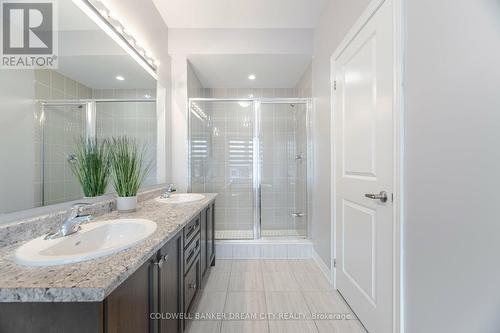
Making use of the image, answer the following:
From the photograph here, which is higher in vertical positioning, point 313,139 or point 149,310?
point 313,139

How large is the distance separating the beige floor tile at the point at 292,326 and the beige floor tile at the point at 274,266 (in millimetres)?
737

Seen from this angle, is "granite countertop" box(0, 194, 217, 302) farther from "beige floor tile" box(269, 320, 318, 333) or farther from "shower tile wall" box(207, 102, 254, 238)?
"shower tile wall" box(207, 102, 254, 238)

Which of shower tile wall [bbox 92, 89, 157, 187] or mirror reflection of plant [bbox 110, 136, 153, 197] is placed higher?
shower tile wall [bbox 92, 89, 157, 187]

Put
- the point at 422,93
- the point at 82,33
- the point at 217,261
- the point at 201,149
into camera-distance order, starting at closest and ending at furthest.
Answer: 1. the point at 422,93
2. the point at 82,33
3. the point at 217,261
4. the point at 201,149

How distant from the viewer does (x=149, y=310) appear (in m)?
0.90

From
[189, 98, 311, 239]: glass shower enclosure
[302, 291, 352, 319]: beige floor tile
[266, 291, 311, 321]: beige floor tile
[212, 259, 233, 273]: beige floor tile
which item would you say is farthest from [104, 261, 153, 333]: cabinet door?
[189, 98, 311, 239]: glass shower enclosure

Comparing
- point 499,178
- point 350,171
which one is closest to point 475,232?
point 499,178

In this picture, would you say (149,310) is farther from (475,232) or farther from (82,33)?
(82,33)

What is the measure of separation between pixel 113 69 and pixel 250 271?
2.23m

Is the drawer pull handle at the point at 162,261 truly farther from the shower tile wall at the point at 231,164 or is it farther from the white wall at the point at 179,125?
the shower tile wall at the point at 231,164

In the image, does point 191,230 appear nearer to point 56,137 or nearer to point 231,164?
point 56,137

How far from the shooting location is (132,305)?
78 centimetres

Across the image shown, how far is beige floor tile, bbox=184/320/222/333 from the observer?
1471 mm

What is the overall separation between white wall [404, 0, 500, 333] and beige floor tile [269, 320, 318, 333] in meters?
0.64
